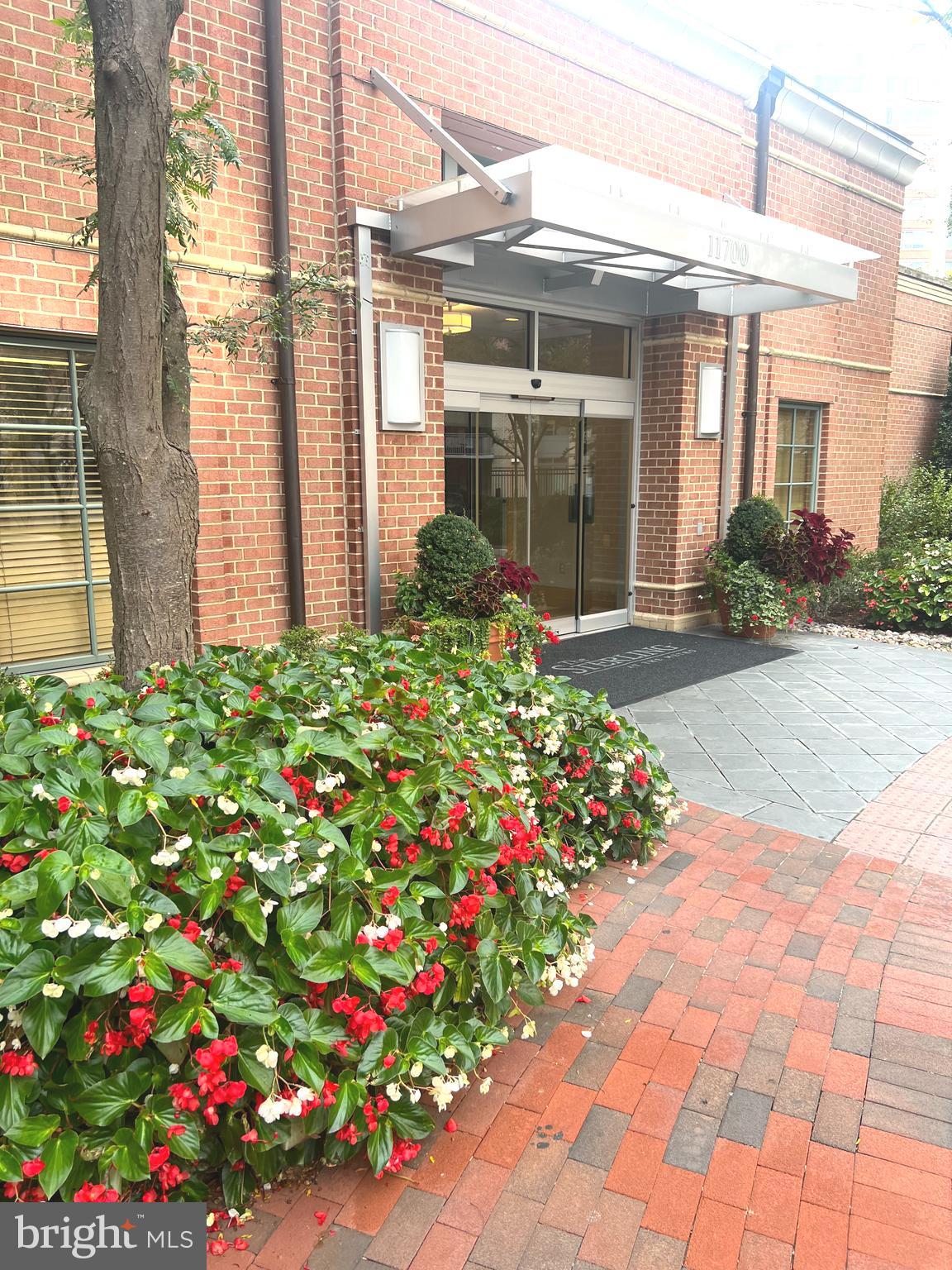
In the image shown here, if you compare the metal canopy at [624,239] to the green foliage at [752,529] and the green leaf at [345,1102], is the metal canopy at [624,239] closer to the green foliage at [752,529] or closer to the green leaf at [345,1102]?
the green foliage at [752,529]

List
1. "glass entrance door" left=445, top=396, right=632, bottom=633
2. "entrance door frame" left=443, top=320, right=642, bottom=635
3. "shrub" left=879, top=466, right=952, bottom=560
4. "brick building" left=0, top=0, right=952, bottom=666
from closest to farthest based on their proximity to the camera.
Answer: "brick building" left=0, top=0, right=952, bottom=666 < "entrance door frame" left=443, top=320, right=642, bottom=635 < "glass entrance door" left=445, top=396, right=632, bottom=633 < "shrub" left=879, top=466, right=952, bottom=560

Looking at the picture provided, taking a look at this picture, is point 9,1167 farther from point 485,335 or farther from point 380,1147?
point 485,335

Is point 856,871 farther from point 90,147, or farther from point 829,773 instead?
point 90,147

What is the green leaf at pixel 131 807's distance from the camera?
2023 millimetres

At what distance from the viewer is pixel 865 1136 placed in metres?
2.23

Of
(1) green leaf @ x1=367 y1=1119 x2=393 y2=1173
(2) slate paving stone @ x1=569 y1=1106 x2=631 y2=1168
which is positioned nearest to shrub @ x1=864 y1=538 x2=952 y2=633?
(2) slate paving stone @ x1=569 y1=1106 x2=631 y2=1168

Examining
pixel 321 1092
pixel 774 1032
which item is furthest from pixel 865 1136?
pixel 321 1092

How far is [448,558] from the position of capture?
19.7 feet

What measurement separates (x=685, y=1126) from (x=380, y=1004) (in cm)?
83

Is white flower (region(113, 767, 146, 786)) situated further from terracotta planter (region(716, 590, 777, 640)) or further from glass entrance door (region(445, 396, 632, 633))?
terracotta planter (region(716, 590, 777, 640))

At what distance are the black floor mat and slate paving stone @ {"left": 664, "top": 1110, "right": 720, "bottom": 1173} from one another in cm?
386

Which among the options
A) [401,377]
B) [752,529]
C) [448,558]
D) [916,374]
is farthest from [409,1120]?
[916,374]

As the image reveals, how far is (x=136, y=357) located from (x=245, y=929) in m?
1.92

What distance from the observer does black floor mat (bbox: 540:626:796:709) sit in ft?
21.9
